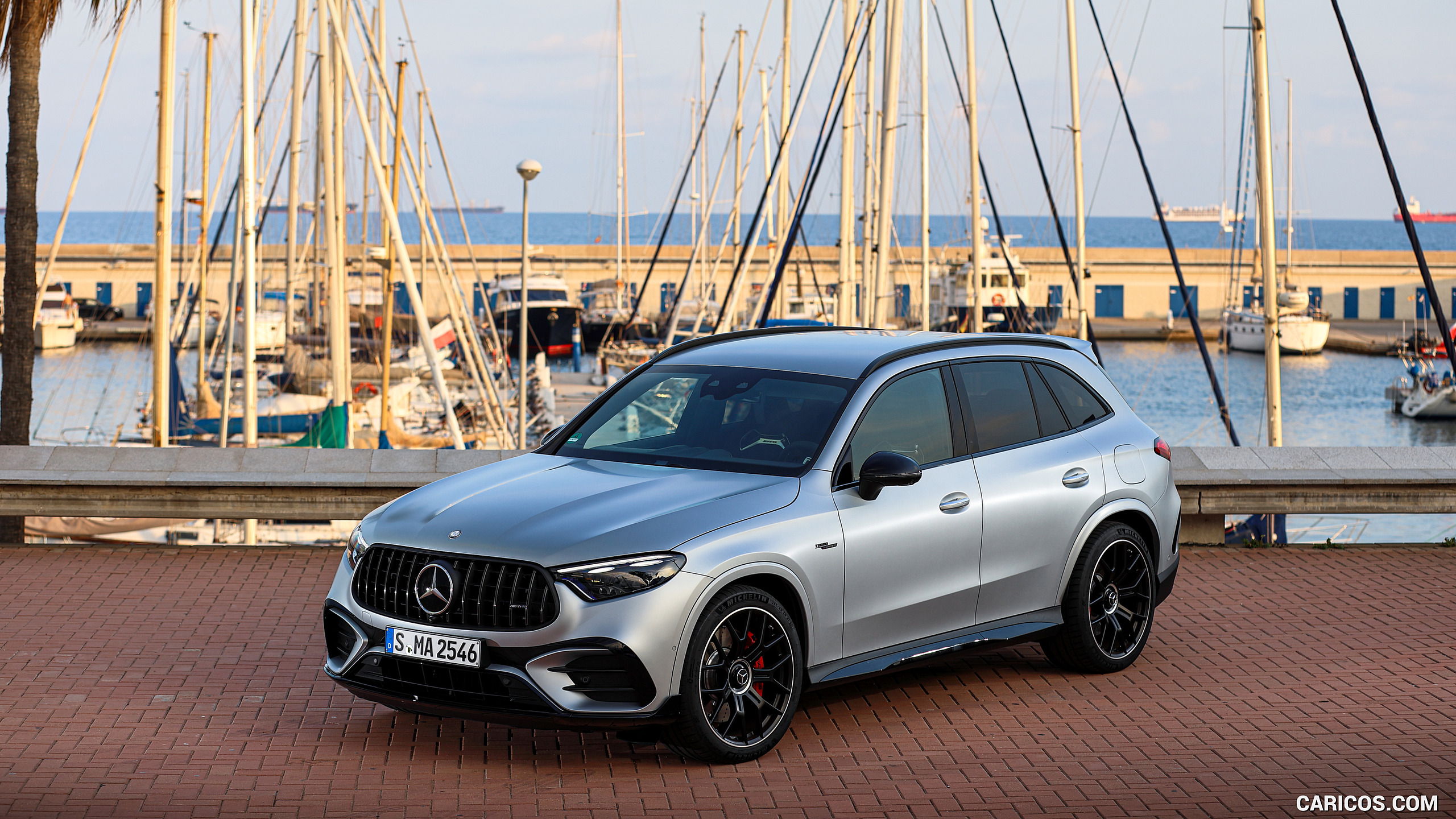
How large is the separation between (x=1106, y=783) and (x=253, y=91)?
15060 mm

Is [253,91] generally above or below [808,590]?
above

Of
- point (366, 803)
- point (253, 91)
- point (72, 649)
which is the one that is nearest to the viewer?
point (366, 803)

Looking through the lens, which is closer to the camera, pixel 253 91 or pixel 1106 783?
pixel 1106 783

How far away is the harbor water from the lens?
2933 cm

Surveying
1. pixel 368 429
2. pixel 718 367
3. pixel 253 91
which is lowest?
pixel 368 429

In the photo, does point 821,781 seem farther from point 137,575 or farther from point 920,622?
point 137,575

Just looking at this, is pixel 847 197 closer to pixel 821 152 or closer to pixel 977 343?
pixel 821 152

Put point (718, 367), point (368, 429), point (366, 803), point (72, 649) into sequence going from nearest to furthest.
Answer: point (366, 803)
point (718, 367)
point (72, 649)
point (368, 429)

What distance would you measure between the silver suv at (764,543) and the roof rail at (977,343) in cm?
2

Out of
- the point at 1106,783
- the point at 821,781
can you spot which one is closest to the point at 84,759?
the point at 821,781

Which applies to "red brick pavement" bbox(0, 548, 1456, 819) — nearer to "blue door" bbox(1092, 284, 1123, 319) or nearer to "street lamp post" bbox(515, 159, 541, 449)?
"street lamp post" bbox(515, 159, 541, 449)

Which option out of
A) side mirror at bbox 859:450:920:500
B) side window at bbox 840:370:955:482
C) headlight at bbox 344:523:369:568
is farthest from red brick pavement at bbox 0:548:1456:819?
side window at bbox 840:370:955:482

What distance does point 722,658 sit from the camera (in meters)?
5.70

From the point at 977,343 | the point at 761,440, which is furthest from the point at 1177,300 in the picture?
the point at 761,440
